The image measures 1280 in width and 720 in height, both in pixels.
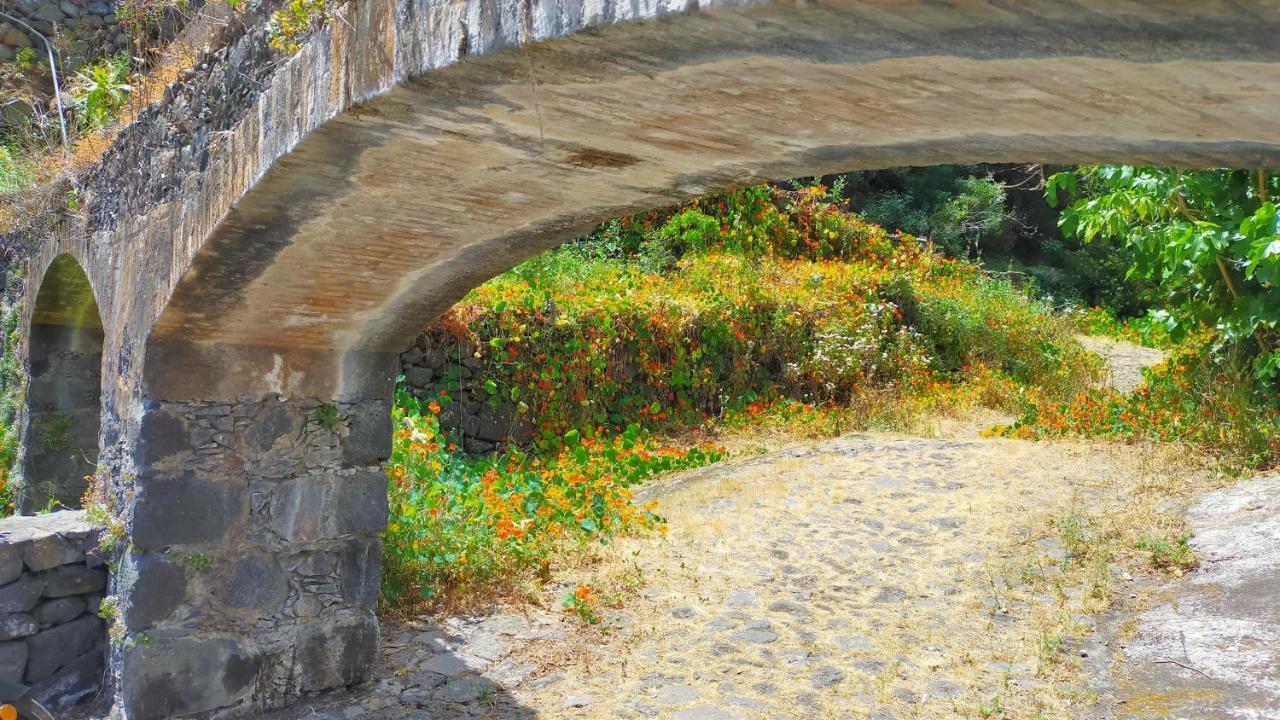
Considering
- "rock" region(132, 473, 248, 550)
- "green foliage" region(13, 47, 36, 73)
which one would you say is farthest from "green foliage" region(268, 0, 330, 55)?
"green foliage" region(13, 47, 36, 73)

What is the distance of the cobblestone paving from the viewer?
4.38m

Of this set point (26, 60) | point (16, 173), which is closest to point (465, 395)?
point (16, 173)

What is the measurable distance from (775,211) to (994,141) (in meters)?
11.4

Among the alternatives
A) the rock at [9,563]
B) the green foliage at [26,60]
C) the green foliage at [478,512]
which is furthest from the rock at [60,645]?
the green foliage at [26,60]

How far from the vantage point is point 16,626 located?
473 cm

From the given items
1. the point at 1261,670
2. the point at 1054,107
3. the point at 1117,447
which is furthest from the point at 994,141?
the point at 1117,447

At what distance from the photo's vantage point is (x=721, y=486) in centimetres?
755

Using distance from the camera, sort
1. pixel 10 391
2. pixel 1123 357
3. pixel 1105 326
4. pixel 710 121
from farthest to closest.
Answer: pixel 1105 326 → pixel 1123 357 → pixel 10 391 → pixel 710 121

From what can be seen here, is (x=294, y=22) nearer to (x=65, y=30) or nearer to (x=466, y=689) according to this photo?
(x=466, y=689)

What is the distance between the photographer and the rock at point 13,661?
15.4 feet

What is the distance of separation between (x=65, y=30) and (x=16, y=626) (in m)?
9.19

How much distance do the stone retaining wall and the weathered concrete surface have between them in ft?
38.3

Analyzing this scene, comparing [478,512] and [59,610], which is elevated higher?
[478,512]

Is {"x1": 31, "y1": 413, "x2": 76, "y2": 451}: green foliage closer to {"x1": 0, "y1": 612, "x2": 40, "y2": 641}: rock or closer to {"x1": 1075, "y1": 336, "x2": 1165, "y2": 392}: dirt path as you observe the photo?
{"x1": 0, "y1": 612, "x2": 40, "y2": 641}: rock
